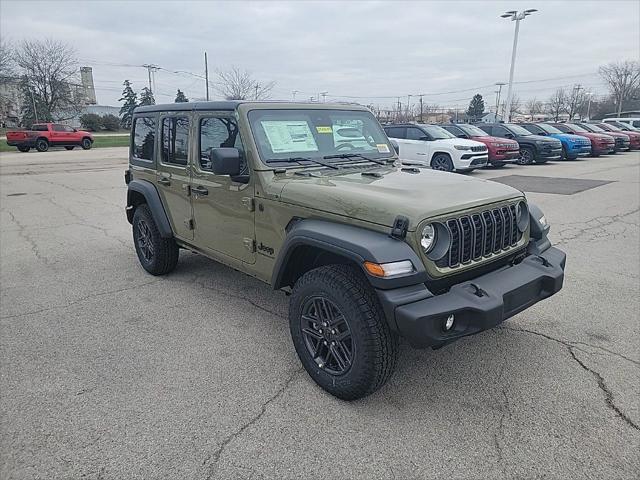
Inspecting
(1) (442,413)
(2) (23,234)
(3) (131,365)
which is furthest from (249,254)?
(2) (23,234)

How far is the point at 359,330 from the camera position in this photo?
2.62m

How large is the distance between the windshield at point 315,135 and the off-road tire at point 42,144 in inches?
1186

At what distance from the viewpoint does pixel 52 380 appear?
3.16 metres

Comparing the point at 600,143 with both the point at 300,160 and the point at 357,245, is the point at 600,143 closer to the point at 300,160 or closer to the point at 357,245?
the point at 300,160

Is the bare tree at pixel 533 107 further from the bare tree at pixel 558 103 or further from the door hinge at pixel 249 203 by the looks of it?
the door hinge at pixel 249 203

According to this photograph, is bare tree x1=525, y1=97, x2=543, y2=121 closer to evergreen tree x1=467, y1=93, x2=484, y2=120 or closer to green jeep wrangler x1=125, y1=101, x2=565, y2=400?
evergreen tree x1=467, y1=93, x2=484, y2=120

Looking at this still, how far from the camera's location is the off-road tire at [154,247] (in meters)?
5.02

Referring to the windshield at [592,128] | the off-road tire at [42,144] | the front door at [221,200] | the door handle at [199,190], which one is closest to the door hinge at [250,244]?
the front door at [221,200]

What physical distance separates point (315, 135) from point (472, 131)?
1410 centimetres

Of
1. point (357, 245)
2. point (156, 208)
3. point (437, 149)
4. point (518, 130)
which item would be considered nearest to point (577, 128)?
point (518, 130)

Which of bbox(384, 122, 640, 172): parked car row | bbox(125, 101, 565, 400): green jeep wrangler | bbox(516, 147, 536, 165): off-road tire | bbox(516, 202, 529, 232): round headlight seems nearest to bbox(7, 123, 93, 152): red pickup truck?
bbox(384, 122, 640, 172): parked car row

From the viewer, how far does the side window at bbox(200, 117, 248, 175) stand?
3.61m

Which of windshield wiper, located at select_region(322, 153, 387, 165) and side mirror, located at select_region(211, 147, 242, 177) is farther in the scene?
windshield wiper, located at select_region(322, 153, 387, 165)

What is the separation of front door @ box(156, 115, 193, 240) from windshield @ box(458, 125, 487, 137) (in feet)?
44.5
